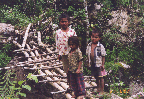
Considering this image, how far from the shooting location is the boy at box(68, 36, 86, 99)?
113 inches

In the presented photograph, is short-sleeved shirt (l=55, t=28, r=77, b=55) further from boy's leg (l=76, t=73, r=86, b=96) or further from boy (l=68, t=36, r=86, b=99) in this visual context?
boy's leg (l=76, t=73, r=86, b=96)

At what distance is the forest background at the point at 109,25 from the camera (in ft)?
18.4

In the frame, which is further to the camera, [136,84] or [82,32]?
[82,32]

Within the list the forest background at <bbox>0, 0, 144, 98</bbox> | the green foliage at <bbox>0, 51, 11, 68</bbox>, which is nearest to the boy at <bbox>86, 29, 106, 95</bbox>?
the forest background at <bbox>0, 0, 144, 98</bbox>

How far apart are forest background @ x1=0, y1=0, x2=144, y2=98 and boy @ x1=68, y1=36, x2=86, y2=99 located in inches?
85.2

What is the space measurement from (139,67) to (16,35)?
540 cm

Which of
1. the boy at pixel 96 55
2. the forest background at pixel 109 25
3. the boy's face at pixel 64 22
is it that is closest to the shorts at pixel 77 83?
the boy at pixel 96 55

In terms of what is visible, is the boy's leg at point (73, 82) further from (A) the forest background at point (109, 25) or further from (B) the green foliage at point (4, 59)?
(B) the green foliage at point (4, 59)

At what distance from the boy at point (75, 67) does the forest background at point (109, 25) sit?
2.17 metres

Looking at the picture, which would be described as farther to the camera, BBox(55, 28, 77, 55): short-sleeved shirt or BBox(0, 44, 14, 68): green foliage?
BBox(0, 44, 14, 68): green foliage

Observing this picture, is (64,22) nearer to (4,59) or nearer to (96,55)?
(96,55)

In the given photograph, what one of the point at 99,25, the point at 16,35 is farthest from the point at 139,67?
the point at 16,35

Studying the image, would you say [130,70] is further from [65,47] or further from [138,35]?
[65,47]

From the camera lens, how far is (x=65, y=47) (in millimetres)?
3250
